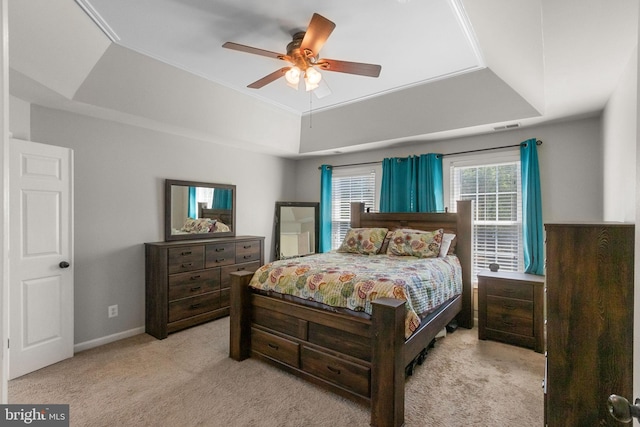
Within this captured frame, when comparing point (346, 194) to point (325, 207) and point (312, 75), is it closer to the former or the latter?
point (325, 207)

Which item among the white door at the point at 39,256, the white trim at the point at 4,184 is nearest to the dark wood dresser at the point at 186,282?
the white door at the point at 39,256

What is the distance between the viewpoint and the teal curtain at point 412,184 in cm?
414

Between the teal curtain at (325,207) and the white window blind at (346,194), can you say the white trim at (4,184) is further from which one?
the teal curtain at (325,207)

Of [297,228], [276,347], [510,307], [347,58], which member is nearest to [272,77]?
[347,58]

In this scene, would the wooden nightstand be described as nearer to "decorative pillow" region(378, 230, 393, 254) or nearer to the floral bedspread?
the floral bedspread

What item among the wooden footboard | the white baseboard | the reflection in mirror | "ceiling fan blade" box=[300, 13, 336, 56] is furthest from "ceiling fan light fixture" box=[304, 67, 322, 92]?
the white baseboard

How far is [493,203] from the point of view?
3842 mm

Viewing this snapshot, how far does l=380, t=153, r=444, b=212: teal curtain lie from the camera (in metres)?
4.14

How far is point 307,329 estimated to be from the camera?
2.47m

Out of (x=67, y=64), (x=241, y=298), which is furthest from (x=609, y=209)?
(x=67, y=64)

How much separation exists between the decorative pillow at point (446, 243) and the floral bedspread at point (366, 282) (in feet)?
1.03

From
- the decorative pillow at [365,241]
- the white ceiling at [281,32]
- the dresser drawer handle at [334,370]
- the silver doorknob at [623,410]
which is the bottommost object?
the dresser drawer handle at [334,370]

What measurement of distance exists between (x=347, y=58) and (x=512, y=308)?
3038mm

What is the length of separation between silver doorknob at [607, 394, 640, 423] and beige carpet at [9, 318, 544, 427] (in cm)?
156
